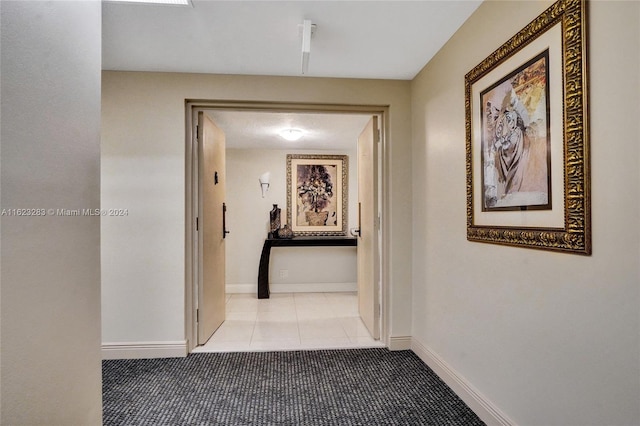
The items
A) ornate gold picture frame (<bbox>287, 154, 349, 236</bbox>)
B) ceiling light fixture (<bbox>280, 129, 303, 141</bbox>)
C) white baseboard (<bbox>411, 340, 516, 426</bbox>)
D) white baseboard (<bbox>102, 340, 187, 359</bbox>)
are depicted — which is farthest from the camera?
ornate gold picture frame (<bbox>287, 154, 349, 236</bbox>)

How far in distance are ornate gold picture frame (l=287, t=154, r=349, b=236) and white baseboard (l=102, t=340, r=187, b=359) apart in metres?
2.81

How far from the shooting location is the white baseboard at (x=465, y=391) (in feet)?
6.00

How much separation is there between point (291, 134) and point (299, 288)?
2.32 m

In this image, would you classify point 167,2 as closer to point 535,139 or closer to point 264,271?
point 535,139

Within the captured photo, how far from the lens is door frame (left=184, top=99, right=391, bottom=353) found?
113 inches

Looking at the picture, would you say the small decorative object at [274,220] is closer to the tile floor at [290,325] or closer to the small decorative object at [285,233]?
the small decorative object at [285,233]

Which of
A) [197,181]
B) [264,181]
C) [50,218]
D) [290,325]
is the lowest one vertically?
[290,325]

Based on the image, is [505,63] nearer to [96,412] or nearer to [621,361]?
[621,361]

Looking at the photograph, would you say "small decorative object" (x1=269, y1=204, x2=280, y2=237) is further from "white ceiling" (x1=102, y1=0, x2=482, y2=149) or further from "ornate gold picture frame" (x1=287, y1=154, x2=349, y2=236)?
"white ceiling" (x1=102, y1=0, x2=482, y2=149)

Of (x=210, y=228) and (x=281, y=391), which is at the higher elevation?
(x=210, y=228)

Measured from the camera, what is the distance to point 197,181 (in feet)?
9.78

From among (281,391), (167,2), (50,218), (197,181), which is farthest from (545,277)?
(197,181)

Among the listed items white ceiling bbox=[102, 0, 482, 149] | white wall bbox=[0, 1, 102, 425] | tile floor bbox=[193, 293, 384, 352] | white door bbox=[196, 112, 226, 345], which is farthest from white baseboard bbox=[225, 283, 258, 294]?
white wall bbox=[0, 1, 102, 425]

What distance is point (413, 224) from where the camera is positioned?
2971 mm
